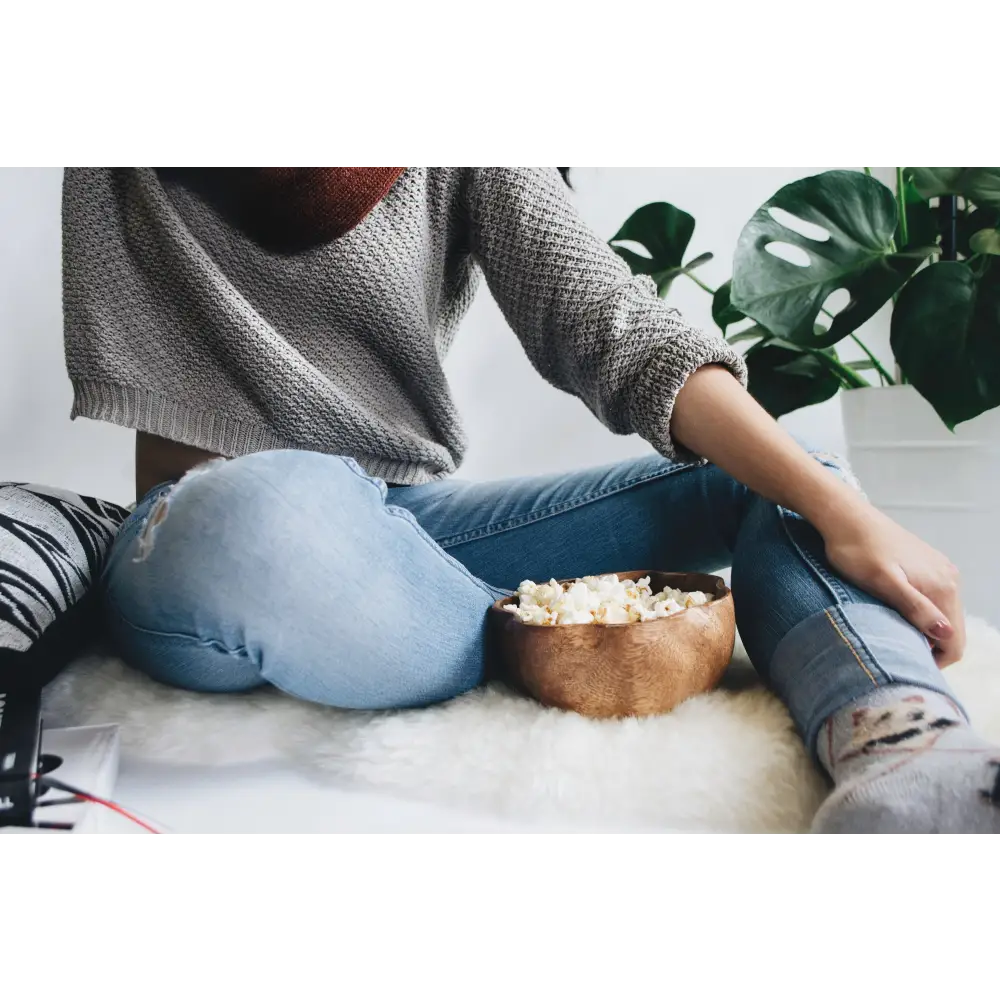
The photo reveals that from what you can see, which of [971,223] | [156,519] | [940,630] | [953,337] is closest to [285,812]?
[156,519]

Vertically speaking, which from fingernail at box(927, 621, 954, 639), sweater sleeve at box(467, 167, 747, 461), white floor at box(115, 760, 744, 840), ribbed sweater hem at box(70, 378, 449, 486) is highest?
sweater sleeve at box(467, 167, 747, 461)

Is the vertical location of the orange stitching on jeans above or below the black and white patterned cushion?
above

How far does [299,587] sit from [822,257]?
30.9 inches

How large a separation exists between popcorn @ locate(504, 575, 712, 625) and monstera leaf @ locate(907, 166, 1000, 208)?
0.70m

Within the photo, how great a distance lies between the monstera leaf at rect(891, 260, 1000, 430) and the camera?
0.94 m

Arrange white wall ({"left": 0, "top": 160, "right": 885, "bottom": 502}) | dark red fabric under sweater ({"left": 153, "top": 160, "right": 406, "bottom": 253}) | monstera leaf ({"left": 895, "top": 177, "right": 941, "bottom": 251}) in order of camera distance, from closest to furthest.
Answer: dark red fabric under sweater ({"left": 153, "top": 160, "right": 406, "bottom": 253}) < monstera leaf ({"left": 895, "top": 177, "right": 941, "bottom": 251}) < white wall ({"left": 0, "top": 160, "right": 885, "bottom": 502})

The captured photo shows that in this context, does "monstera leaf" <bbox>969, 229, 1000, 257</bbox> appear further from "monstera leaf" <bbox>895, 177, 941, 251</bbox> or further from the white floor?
the white floor

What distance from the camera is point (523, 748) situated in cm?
54

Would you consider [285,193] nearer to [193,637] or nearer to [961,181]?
[193,637]

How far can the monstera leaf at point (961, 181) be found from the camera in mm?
1027

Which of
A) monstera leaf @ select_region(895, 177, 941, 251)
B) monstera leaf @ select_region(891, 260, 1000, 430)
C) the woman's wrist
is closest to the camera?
the woman's wrist

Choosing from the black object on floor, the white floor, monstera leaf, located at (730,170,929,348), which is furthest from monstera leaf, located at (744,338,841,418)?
the black object on floor
